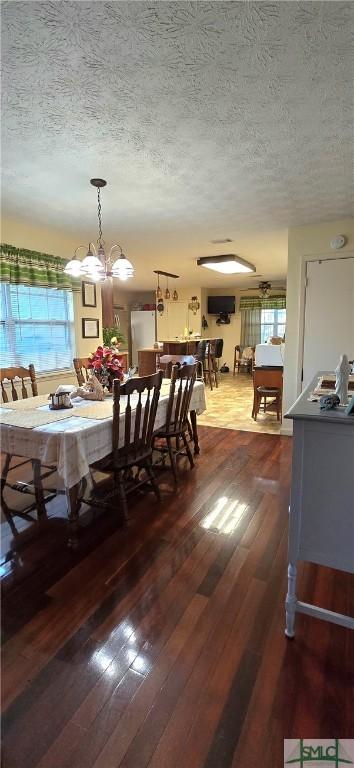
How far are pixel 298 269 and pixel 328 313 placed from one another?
23.2 inches

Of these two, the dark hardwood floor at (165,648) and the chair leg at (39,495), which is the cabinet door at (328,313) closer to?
the dark hardwood floor at (165,648)

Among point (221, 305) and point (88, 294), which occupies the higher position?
point (221, 305)

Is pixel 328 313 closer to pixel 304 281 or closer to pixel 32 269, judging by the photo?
pixel 304 281

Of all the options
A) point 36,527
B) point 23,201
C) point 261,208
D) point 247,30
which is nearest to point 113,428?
point 36,527

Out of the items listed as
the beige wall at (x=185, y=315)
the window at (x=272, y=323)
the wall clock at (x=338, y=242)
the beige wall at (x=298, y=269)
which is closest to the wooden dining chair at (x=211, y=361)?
the beige wall at (x=185, y=315)

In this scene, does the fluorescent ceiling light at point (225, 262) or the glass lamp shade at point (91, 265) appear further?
the fluorescent ceiling light at point (225, 262)

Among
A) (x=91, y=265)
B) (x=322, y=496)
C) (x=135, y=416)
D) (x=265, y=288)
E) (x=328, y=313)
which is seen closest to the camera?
(x=322, y=496)

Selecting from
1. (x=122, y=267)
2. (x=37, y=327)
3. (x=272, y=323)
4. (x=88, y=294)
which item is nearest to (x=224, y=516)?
(x=122, y=267)

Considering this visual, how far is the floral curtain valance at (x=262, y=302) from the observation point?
29.9 feet

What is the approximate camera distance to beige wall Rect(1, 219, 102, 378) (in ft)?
12.0

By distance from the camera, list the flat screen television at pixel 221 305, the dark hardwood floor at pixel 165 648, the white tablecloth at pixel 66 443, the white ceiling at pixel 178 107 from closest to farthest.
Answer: the dark hardwood floor at pixel 165 648, the white ceiling at pixel 178 107, the white tablecloth at pixel 66 443, the flat screen television at pixel 221 305

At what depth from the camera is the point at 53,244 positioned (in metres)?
4.18

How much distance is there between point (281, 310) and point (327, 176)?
6.73 meters

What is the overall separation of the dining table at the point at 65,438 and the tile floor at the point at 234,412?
2553 mm
